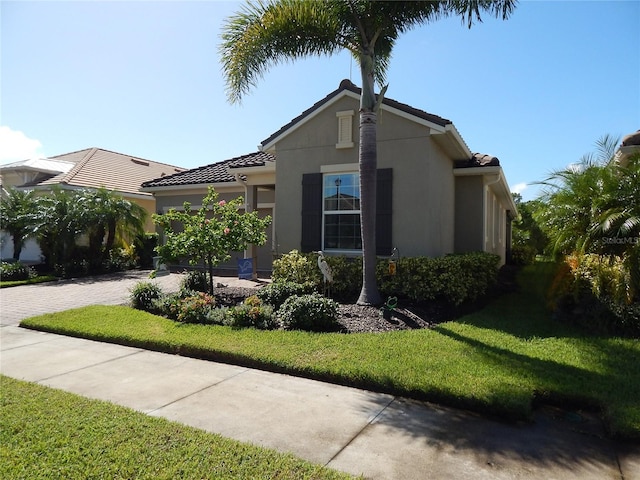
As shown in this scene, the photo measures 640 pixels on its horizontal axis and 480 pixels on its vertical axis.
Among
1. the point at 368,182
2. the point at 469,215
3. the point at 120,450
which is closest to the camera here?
the point at 120,450

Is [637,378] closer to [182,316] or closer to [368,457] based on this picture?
[368,457]

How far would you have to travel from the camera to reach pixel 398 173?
998 centimetres

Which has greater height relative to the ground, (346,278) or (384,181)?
(384,181)

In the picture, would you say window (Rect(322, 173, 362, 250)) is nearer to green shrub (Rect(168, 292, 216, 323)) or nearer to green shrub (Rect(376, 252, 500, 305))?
green shrub (Rect(376, 252, 500, 305))

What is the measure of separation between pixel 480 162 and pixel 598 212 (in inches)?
174

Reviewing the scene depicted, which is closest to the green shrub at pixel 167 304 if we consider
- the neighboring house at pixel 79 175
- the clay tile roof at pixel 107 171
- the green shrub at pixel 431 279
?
the green shrub at pixel 431 279

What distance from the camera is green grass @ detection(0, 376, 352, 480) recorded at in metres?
3.00

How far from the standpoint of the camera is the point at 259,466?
3.07 metres

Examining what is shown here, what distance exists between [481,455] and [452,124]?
7804 millimetres

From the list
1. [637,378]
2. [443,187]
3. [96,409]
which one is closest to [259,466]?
[96,409]

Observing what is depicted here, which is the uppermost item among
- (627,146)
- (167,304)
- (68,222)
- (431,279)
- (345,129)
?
(345,129)

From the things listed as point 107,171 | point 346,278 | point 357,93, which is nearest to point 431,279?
point 346,278

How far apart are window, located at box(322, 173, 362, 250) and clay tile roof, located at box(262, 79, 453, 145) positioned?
5.91ft

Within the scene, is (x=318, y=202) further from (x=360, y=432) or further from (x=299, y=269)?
(x=360, y=432)
